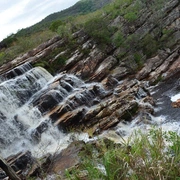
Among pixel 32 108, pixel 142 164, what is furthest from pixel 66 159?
pixel 142 164

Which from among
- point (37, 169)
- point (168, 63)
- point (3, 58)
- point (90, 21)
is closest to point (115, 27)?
point (90, 21)

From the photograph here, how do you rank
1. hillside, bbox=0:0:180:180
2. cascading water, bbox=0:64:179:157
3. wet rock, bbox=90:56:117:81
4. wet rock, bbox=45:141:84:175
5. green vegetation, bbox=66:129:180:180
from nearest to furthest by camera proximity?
green vegetation, bbox=66:129:180:180 < hillside, bbox=0:0:180:180 < wet rock, bbox=45:141:84:175 < cascading water, bbox=0:64:179:157 < wet rock, bbox=90:56:117:81

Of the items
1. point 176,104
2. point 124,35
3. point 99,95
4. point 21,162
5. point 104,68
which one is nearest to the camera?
point 21,162

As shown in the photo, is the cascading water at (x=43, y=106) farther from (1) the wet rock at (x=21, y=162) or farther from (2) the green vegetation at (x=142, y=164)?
(2) the green vegetation at (x=142, y=164)

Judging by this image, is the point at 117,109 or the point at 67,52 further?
the point at 67,52

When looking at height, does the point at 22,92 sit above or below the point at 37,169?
above

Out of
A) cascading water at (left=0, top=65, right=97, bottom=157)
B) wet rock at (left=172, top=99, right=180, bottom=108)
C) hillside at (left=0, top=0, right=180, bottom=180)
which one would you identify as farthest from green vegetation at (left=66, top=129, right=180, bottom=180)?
wet rock at (left=172, top=99, right=180, bottom=108)

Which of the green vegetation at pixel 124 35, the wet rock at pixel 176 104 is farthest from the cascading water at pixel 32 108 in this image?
the wet rock at pixel 176 104

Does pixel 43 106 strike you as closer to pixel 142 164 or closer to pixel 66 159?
pixel 66 159

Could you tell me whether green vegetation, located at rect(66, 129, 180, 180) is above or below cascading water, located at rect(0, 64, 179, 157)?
above

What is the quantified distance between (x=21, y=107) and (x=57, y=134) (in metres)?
4.11

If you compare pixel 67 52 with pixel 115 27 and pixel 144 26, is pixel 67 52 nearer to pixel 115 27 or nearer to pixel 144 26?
pixel 115 27

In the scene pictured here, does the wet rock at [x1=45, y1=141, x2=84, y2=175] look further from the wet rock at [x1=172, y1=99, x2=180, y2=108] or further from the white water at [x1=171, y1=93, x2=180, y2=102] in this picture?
the white water at [x1=171, y1=93, x2=180, y2=102]

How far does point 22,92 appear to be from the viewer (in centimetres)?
2122
